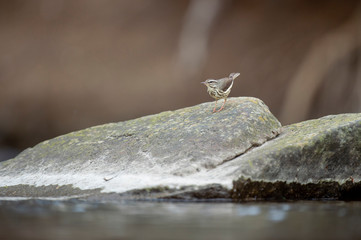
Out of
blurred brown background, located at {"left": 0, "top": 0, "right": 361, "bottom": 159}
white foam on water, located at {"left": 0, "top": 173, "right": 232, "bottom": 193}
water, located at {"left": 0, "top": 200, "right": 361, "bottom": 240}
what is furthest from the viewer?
blurred brown background, located at {"left": 0, "top": 0, "right": 361, "bottom": 159}

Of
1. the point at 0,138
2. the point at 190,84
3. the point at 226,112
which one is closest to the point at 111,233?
the point at 226,112

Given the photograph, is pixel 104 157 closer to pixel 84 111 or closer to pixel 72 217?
pixel 72 217

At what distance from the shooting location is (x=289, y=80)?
28.9ft

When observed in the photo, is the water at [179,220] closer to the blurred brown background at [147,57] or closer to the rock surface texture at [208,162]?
Answer: the rock surface texture at [208,162]

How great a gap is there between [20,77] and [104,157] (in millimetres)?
4731

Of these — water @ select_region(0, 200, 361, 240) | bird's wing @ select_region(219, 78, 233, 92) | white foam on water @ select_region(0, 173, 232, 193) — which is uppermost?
bird's wing @ select_region(219, 78, 233, 92)

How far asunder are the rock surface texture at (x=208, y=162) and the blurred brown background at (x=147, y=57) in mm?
3465

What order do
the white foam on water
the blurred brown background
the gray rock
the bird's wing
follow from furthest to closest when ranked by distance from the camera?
the blurred brown background, the bird's wing, the gray rock, the white foam on water

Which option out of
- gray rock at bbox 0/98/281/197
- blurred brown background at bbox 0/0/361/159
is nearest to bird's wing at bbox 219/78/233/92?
gray rock at bbox 0/98/281/197

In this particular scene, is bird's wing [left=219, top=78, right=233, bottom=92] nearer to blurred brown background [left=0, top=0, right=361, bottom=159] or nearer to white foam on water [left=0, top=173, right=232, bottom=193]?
white foam on water [left=0, top=173, right=232, bottom=193]

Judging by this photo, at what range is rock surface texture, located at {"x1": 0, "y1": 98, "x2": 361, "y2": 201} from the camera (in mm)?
4188

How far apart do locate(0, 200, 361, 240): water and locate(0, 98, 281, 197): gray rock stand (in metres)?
0.53

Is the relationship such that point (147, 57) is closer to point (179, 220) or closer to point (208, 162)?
point (208, 162)

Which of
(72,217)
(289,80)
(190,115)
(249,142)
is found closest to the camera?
(72,217)
